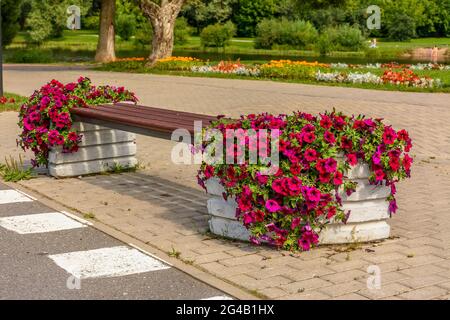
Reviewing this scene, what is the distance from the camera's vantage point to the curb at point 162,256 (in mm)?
5125

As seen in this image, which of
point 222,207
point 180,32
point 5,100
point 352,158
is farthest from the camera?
point 180,32

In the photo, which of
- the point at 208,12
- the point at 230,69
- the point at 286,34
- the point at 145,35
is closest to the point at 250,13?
the point at 208,12

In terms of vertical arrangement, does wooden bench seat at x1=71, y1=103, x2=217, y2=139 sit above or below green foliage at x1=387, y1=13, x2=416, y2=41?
below

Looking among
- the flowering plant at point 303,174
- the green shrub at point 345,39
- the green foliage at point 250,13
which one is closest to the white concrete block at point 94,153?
the flowering plant at point 303,174

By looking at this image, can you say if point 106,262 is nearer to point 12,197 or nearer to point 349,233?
point 349,233

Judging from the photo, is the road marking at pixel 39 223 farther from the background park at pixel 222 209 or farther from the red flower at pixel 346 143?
the red flower at pixel 346 143

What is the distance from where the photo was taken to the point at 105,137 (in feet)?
31.5

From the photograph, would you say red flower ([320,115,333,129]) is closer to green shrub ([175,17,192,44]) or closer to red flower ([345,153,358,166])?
red flower ([345,153,358,166])

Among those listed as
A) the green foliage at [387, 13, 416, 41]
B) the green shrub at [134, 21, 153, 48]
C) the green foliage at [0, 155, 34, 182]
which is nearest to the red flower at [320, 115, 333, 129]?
the green foliage at [0, 155, 34, 182]

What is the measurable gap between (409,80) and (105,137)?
14.4m

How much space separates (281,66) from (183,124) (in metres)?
19.5

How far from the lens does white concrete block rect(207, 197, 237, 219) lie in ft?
20.8

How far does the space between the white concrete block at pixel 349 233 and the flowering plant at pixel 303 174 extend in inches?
3.6
